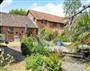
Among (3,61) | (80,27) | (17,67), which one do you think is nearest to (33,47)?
(17,67)

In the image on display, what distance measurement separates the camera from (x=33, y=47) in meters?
21.4

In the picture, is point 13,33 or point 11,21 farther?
point 11,21

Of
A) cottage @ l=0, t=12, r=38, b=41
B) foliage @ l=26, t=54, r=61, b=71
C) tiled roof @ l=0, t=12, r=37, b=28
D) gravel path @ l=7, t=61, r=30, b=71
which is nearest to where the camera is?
foliage @ l=26, t=54, r=61, b=71

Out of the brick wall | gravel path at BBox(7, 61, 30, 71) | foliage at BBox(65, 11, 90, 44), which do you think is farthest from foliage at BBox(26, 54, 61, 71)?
the brick wall

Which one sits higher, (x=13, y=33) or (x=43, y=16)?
(x=43, y=16)

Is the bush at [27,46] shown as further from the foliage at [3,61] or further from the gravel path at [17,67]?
the foliage at [3,61]

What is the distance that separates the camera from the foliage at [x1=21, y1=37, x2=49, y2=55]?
19913 millimetres

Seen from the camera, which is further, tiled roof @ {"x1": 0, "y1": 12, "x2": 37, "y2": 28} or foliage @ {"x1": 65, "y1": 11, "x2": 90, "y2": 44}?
tiled roof @ {"x1": 0, "y1": 12, "x2": 37, "y2": 28}

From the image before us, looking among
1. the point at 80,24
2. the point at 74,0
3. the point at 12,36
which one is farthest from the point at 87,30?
the point at 74,0

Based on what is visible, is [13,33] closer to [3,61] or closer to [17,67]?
[17,67]

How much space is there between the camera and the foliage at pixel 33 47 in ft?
65.3

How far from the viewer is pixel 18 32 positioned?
54219mm

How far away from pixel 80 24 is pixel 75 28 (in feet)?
1.77

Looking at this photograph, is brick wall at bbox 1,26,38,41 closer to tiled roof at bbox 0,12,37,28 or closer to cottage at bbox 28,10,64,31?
tiled roof at bbox 0,12,37,28
